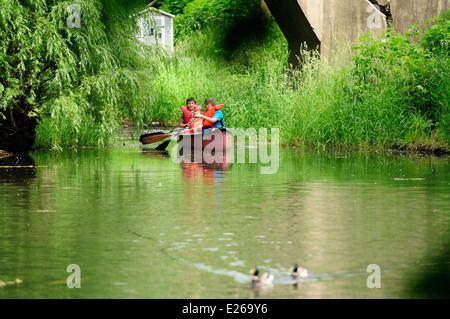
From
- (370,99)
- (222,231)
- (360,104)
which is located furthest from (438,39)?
(222,231)

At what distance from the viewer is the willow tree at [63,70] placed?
57.4 feet

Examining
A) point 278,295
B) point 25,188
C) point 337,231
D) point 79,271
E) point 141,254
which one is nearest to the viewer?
point 278,295

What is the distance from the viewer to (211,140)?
65.7 ft

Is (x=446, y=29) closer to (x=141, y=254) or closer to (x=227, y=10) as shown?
(x=141, y=254)

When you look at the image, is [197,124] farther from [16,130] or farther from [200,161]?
[16,130]

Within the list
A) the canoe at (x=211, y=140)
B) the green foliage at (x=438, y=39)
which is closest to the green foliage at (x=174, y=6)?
the canoe at (x=211, y=140)

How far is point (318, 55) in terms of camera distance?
73.5 feet

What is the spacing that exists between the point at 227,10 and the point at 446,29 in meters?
17.1

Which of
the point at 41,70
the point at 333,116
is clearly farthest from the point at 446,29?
the point at 41,70

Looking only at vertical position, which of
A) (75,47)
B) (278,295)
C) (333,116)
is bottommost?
(278,295)

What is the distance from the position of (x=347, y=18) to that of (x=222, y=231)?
1533 cm

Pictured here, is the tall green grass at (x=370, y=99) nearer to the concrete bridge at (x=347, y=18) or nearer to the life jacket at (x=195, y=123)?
the concrete bridge at (x=347, y=18)

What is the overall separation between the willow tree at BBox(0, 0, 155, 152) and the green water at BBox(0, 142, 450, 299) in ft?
11.0

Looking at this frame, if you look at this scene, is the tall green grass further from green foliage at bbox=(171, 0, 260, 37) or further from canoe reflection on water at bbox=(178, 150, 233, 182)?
green foliage at bbox=(171, 0, 260, 37)
